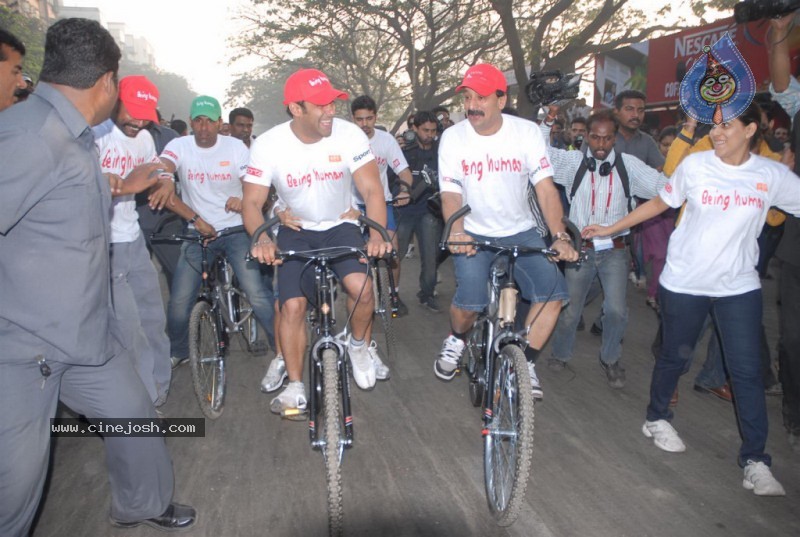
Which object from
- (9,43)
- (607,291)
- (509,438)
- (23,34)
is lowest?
(509,438)

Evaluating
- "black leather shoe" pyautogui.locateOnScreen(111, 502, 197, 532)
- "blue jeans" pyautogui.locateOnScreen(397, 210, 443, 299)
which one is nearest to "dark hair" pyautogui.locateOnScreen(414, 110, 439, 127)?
"blue jeans" pyautogui.locateOnScreen(397, 210, 443, 299)

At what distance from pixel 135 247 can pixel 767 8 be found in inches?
183

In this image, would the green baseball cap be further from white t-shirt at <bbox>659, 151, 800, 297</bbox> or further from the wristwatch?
white t-shirt at <bbox>659, 151, 800, 297</bbox>

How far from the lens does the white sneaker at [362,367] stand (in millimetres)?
4406

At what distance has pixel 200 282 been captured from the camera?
561cm

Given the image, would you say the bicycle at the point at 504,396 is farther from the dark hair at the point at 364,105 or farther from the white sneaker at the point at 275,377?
the dark hair at the point at 364,105

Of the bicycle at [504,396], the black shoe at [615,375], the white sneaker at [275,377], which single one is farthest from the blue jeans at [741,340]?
the white sneaker at [275,377]

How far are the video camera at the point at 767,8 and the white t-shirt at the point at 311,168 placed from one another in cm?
278

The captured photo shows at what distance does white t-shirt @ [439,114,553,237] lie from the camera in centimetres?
439

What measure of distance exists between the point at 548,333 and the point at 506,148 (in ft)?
4.26

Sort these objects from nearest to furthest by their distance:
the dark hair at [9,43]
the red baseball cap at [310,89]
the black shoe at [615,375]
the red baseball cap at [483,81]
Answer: the dark hair at [9,43]
the red baseball cap at [310,89]
the red baseball cap at [483,81]
the black shoe at [615,375]

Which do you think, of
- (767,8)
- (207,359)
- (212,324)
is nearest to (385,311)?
(212,324)

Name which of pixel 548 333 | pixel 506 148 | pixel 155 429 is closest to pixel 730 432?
pixel 548 333

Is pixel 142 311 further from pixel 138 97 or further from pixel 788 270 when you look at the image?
pixel 788 270
